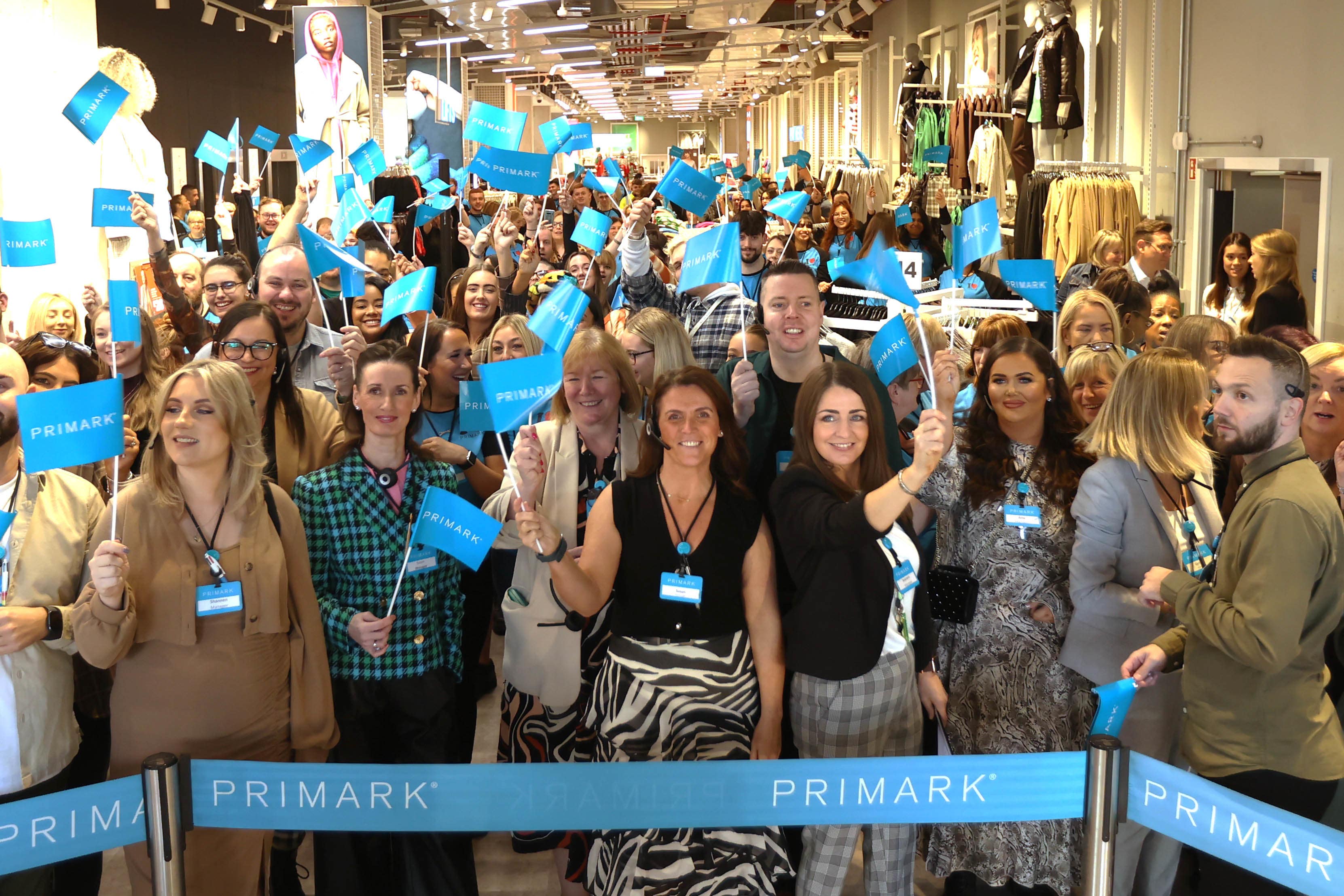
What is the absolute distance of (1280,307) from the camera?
20.7 feet

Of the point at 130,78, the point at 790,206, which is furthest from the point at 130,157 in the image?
the point at 790,206

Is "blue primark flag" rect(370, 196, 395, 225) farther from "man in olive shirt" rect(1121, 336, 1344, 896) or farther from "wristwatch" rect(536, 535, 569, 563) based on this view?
"man in olive shirt" rect(1121, 336, 1344, 896)

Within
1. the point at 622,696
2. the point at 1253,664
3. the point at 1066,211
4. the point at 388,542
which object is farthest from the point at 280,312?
the point at 1066,211

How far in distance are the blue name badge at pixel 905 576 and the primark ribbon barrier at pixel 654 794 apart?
0.66 m

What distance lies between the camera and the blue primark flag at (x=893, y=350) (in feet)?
10.9

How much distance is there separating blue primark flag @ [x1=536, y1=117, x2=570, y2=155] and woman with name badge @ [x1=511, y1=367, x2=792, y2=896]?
4266 mm

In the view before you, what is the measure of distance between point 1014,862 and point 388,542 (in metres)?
1.85

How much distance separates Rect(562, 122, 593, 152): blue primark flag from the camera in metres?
6.91

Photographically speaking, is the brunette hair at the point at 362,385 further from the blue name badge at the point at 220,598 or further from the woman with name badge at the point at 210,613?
the blue name badge at the point at 220,598

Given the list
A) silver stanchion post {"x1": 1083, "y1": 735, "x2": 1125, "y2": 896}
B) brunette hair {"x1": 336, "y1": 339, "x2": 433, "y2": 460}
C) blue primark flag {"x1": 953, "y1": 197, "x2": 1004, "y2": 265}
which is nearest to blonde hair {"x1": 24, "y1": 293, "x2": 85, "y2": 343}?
brunette hair {"x1": 336, "y1": 339, "x2": 433, "y2": 460}

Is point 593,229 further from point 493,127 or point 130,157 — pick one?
point 130,157

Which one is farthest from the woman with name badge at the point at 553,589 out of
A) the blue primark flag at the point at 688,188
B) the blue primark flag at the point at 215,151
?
the blue primark flag at the point at 215,151

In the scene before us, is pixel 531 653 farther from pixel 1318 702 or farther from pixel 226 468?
pixel 1318 702

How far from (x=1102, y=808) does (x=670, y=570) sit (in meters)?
1.08
